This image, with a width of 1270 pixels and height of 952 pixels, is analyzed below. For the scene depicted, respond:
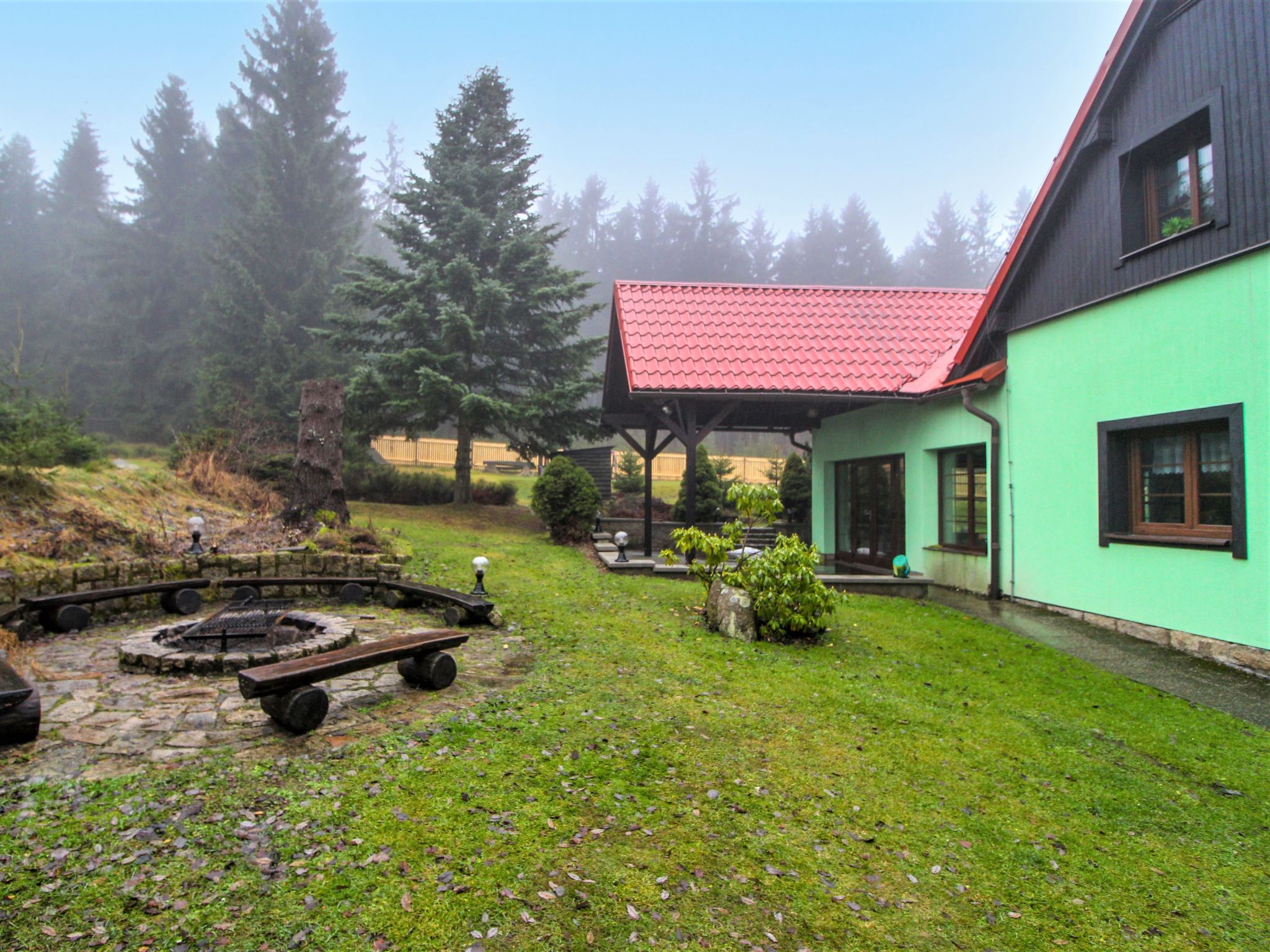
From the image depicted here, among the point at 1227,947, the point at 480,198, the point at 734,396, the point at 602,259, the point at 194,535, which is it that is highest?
the point at 602,259

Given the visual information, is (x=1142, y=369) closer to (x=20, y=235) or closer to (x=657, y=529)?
(x=657, y=529)

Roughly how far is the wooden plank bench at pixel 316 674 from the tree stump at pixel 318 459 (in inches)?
220

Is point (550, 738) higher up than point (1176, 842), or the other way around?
point (550, 738)

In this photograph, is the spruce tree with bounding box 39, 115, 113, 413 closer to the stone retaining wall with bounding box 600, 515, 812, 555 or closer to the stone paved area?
the stone retaining wall with bounding box 600, 515, 812, 555

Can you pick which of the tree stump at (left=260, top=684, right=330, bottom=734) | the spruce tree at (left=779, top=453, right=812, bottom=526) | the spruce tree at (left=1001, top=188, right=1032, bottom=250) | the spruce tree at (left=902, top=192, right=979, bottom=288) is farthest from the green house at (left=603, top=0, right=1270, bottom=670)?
the spruce tree at (left=902, top=192, right=979, bottom=288)

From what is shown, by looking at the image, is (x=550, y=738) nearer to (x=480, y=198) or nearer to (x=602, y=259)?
(x=480, y=198)

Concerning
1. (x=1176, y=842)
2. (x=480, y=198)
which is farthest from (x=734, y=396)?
(x=480, y=198)

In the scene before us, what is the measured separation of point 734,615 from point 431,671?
3.05 meters

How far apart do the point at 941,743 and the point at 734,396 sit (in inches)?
260

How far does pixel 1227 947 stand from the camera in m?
2.56

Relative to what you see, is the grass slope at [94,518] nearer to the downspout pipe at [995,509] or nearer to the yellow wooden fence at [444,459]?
the downspout pipe at [995,509]

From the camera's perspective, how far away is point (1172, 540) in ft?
21.2

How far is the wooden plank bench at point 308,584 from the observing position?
24.5 feet

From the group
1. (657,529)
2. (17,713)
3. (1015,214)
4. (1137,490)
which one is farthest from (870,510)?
(1015,214)
